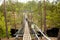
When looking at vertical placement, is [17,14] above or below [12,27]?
above

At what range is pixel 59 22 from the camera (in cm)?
1920

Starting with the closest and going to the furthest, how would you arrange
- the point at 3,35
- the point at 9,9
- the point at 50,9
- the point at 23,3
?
the point at 3,35 < the point at 50,9 < the point at 9,9 < the point at 23,3

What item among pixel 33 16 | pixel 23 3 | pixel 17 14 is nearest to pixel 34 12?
pixel 33 16

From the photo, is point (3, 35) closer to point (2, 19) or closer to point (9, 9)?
point (2, 19)

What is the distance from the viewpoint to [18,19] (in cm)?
2267

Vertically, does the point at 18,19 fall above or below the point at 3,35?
above

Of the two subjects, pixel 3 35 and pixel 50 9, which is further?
pixel 50 9

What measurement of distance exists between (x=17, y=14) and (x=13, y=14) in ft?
3.71

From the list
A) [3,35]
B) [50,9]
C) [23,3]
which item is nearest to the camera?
[3,35]

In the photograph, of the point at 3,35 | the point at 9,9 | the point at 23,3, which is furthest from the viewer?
the point at 23,3

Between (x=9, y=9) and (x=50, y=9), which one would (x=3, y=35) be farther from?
(x=50, y=9)

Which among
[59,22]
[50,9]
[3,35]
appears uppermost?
[50,9]

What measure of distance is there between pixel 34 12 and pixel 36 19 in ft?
4.59

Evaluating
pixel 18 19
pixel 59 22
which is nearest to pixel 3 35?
pixel 18 19
